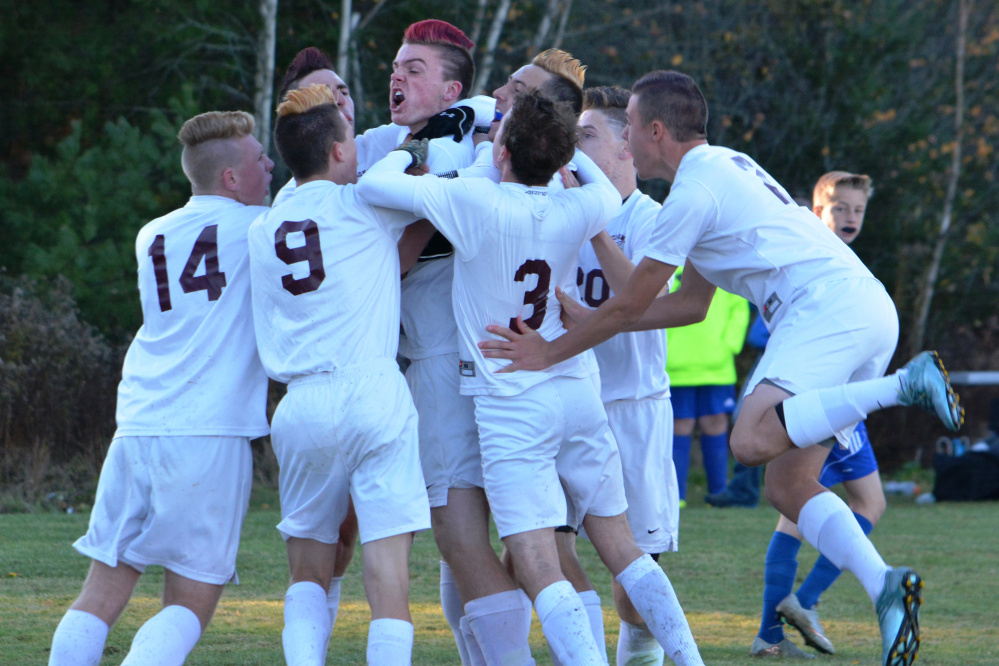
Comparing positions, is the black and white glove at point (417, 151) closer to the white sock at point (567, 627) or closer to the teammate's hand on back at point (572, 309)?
the teammate's hand on back at point (572, 309)

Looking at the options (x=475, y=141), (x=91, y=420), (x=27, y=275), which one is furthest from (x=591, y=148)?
(x=27, y=275)

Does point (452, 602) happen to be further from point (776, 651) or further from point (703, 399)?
point (703, 399)

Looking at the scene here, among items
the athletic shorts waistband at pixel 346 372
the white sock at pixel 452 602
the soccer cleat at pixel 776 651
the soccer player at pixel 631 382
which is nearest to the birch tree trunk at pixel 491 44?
the soccer player at pixel 631 382

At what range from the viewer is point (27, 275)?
988cm

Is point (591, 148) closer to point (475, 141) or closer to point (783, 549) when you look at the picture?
point (475, 141)

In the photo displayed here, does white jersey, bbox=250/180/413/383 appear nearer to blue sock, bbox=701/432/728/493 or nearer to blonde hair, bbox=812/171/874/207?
blonde hair, bbox=812/171/874/207

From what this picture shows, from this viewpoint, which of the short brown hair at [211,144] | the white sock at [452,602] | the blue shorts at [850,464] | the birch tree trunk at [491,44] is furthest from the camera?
the birch tree trunk at [491,44]

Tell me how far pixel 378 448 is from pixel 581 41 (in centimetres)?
1195

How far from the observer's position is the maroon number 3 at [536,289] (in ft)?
12.8

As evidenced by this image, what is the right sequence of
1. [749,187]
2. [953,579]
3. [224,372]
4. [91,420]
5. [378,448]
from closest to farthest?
[378,448] → [224,372] → [749,187] → [953,579] → [91,420]

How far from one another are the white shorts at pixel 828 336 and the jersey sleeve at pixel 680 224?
47 centimetres

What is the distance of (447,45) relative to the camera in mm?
4535

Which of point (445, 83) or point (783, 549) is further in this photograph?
point (783, 549)

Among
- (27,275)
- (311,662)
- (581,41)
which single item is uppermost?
(581,41)
